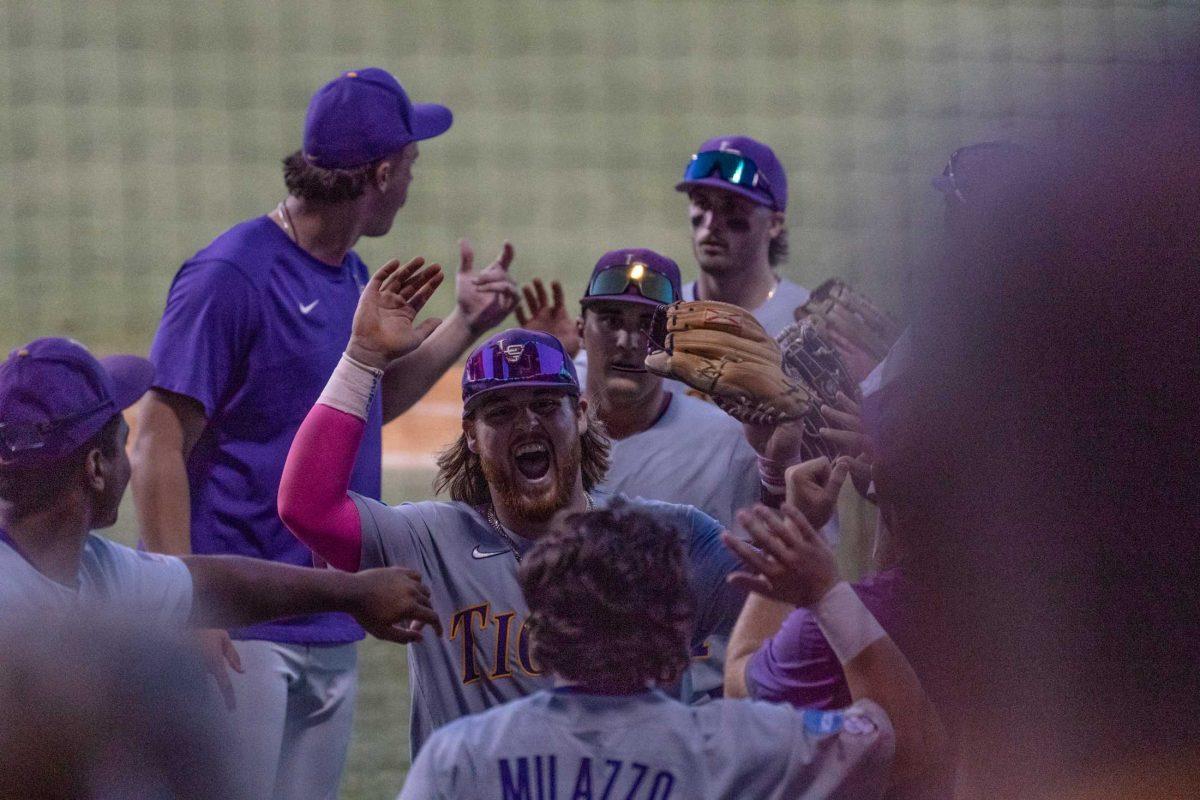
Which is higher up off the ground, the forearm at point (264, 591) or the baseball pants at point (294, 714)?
the forearm at point (264, 591)

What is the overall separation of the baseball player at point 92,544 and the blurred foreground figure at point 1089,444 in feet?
5.15

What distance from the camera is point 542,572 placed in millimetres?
2053

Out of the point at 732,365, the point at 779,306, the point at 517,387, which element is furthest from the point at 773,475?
the point at 779,306

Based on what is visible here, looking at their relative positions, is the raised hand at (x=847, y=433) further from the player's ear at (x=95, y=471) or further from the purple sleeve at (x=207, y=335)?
the purple sleeve at (x=207, y=335)

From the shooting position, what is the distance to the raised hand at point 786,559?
1.99 meters

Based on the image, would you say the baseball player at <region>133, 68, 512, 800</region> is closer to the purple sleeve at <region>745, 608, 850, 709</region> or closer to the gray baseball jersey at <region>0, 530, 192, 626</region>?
the gray baseball jersey at <region>0, 530, 192, 626</region>

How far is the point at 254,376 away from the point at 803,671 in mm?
1531

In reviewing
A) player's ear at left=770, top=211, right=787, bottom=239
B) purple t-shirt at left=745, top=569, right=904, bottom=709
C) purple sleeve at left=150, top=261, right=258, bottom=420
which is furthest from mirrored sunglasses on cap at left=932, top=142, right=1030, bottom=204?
player's ear at left=770, top=211, right=787, bottom=239

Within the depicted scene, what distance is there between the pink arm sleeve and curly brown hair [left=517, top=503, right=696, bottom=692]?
67 centimetres

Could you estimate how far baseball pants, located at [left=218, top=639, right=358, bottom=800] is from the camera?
10.8 ft

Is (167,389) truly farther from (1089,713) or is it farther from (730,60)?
(730,60)

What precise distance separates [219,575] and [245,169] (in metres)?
8.47

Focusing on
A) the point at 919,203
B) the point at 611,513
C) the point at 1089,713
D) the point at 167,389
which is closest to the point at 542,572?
the point at 611,513

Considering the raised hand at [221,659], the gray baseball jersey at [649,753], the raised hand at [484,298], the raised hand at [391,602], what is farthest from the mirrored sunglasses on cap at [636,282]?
the gray baseball jersey at [649,753]
